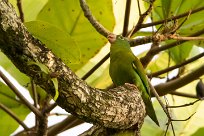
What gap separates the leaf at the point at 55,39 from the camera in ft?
3.26

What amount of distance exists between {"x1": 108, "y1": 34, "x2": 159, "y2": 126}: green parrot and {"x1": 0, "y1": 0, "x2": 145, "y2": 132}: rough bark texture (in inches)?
13.1

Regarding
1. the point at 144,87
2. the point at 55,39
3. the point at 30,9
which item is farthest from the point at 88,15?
the point at 30,9

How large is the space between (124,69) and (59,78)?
498 millimetres

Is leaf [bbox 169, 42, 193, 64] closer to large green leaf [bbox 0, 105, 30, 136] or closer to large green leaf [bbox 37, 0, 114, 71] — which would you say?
large green leaf [bbox 37, 0, 114, 71]

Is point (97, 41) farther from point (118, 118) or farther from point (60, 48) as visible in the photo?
point (118, 118)

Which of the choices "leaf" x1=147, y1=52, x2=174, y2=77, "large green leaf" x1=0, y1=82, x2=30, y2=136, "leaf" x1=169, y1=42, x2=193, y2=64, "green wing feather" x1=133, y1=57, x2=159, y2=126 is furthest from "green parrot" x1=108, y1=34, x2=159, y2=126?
"leaf" x1=147, y1=52, x2=174, y2=77

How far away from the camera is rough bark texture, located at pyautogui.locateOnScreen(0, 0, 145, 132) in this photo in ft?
2.19

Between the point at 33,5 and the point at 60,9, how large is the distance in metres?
0.16

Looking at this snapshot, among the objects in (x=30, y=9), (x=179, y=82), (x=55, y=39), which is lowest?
(x=179, y=82)

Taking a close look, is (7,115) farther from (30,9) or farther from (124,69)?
(124,69)

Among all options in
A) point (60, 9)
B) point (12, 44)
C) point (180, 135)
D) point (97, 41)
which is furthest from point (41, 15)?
point (12, 44)

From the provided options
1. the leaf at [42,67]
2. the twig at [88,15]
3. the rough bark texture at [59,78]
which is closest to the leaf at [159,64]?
the twig at [88,15]

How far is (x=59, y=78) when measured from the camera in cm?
70

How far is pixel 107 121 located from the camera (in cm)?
79
